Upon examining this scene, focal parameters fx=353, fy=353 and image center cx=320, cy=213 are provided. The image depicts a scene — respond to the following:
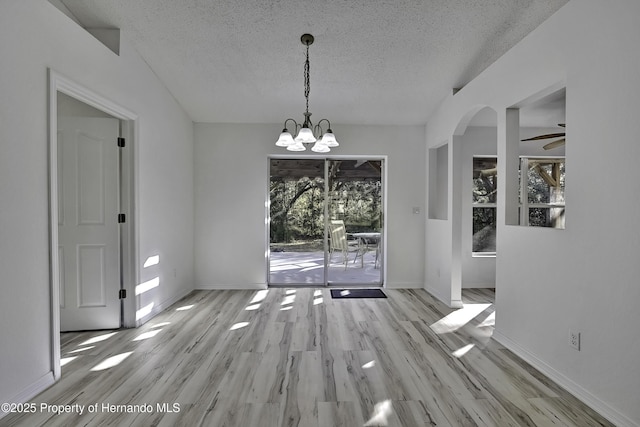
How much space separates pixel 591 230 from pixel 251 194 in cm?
414

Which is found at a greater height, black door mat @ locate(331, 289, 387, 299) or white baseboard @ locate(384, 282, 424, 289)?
white baseboard @ locate(384, 282, 424, 289)

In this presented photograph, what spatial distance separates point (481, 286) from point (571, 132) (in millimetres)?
3637

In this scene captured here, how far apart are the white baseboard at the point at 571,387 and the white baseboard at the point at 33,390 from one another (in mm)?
3461

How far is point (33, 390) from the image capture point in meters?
2.25

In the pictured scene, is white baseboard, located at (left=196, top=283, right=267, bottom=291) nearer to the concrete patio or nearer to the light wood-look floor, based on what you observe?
the concrete patio

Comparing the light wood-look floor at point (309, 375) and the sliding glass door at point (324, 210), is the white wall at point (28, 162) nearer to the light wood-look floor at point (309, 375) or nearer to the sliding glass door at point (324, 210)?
the light wood-look floor at point (309, 375)

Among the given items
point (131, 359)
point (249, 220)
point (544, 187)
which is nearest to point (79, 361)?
point (131, 359)

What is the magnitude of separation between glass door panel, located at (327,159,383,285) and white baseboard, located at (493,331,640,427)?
2.65 metres

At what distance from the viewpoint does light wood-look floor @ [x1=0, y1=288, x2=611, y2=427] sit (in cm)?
204

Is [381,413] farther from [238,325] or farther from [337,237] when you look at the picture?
[337,237]

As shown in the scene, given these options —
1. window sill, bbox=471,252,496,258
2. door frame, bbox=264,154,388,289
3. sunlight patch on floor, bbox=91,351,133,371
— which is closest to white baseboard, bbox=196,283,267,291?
door frame, bbox=264,154,388,289

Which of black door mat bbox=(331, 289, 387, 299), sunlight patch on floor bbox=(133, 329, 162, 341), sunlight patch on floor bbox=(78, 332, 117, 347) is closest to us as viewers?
sunlight patch on floor bbox=(78, 332, 117, 347)

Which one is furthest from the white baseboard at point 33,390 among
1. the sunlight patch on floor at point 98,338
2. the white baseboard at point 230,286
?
the white baseboard at point 230,286

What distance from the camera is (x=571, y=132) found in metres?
2.40
